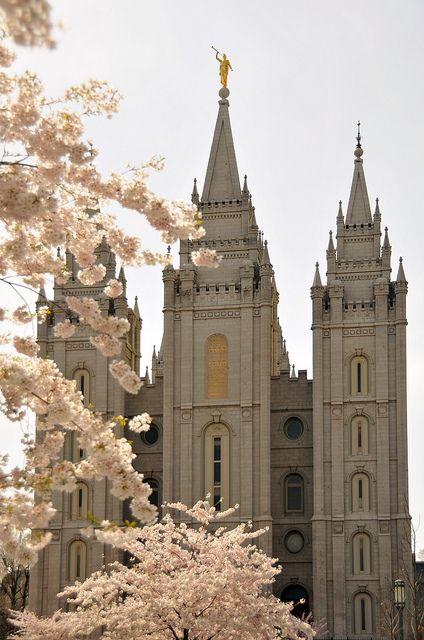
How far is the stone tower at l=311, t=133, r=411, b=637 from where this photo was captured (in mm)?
58094

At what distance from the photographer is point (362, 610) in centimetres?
5812

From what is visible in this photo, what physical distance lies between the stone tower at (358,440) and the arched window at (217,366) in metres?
4.34

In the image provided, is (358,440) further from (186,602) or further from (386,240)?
(186,602)

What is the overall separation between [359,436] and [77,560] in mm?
14656

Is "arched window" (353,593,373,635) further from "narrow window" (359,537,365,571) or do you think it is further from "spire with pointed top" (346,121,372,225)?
"spire with pointed top" (346,121,372,225)

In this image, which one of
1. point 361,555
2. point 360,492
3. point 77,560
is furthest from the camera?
point 77,560

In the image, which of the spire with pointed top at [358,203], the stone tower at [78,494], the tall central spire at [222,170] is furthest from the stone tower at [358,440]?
the stone tower at [78,494]

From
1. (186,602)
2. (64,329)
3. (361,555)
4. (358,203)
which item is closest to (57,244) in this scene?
(64,329)

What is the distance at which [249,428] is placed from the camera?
199 feet

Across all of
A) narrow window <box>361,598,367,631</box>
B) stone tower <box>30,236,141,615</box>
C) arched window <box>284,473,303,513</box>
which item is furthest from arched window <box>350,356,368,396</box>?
stone tower <box>30,236,141,615</box>

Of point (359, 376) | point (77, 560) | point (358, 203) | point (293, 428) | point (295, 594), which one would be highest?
point (358, 203)

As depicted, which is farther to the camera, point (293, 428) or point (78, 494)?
point (293, 428)

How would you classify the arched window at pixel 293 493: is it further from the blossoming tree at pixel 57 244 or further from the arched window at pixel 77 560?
the blossoming tree at pixel 57 244

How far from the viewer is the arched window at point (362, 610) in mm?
57969
